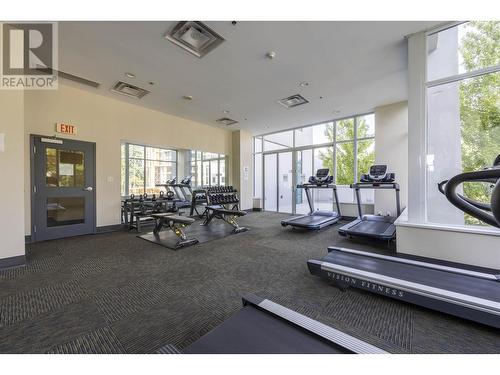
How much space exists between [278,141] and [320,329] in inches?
314

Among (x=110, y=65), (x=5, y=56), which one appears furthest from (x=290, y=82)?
(x=5, y=56)

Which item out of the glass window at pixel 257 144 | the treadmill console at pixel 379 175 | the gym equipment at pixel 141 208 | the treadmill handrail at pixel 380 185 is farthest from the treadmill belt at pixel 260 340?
the glass window at pixel 257 144

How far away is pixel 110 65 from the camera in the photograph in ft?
12.7

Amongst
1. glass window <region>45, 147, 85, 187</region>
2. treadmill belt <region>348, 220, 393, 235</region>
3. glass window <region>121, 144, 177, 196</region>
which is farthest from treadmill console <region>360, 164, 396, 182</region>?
glass window <region>121, 144, 177, 196</region>

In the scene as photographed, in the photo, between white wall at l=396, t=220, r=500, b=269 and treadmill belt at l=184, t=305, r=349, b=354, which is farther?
white wall at l=396, t=220, r=500, b=269

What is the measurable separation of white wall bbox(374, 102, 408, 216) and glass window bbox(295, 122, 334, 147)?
1.49 meters

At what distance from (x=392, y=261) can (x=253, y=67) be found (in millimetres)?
3813

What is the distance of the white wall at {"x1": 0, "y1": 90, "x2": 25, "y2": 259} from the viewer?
3.00 meters

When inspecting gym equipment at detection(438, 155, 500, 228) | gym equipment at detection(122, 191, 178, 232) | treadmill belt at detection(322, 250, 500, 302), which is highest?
gym equipment at detection(438, 155, 500, 228)

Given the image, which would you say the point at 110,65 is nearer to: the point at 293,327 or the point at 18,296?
the point at 18,296

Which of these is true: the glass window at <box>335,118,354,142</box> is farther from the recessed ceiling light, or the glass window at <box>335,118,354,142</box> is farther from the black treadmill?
the black treadmill

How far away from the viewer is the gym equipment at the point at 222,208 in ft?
17.5

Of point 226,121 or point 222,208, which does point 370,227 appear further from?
point 226,121

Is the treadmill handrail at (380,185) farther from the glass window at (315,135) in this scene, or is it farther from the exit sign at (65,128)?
the exit sign at (65,128)
